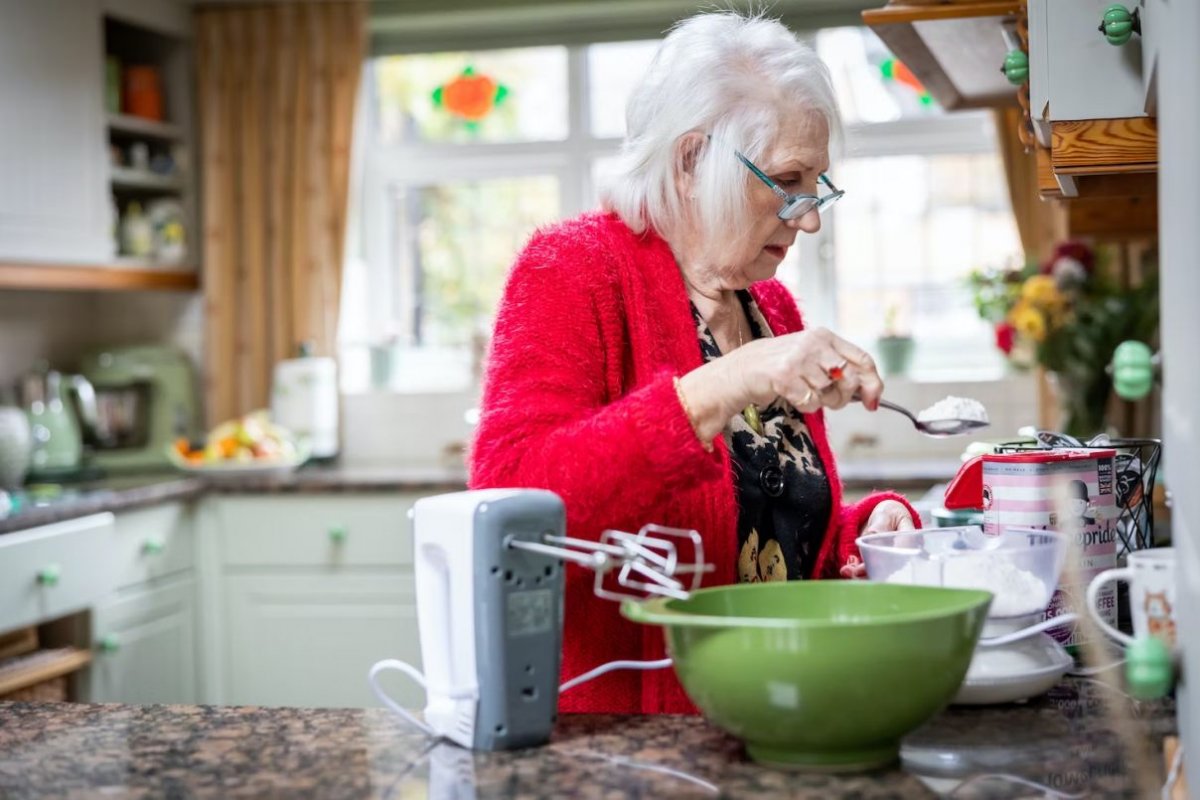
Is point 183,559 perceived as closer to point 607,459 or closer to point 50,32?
point 50,32

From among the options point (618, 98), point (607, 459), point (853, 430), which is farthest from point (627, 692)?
point (618, 98)

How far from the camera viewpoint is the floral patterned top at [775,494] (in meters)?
1.65

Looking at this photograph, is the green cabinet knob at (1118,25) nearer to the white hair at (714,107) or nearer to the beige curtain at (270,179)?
the white hair at (714,107)

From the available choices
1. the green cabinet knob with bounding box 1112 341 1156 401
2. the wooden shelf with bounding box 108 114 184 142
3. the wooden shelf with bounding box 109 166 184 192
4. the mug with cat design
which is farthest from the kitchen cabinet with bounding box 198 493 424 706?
the green cabinet knob with bounding box 1112 341 1156 401

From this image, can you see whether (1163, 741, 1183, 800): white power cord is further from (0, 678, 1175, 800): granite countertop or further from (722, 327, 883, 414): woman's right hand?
(722, 327, 883, 414): woman's right hand

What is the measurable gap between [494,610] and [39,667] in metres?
2.20

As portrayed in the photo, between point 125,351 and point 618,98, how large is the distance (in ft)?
5.33

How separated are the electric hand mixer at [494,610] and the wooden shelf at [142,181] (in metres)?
3.09

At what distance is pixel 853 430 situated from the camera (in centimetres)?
402

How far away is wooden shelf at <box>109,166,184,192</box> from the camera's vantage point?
4023 millimetres

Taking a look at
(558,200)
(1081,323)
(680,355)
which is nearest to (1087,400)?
(1081,323)

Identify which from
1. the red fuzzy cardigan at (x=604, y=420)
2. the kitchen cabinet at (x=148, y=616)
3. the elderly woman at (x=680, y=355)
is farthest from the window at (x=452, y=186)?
the red fuzzy cardigan at (x=604, y=420)

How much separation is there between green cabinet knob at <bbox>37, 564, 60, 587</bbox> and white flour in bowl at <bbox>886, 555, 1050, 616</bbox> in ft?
7.33

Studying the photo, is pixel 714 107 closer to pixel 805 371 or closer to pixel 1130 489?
pixel 805 371
